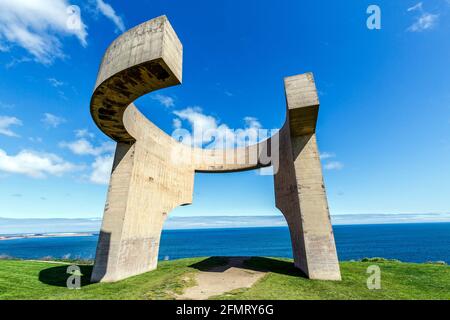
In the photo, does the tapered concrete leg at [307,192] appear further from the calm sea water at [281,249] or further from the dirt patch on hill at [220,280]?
the calm sea water at [281,249]

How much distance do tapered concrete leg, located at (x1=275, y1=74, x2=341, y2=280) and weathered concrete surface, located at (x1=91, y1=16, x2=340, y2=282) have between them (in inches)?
1.7

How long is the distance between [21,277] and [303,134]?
639 inches

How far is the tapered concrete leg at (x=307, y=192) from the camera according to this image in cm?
998

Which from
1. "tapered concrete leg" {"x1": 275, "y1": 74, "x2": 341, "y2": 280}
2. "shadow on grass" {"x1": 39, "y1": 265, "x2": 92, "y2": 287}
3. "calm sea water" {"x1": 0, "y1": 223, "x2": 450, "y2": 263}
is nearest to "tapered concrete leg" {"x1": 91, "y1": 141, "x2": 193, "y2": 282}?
"shadow on grass" {"x1": 39, "y1": 265, "x2": 92, "y2": 287}

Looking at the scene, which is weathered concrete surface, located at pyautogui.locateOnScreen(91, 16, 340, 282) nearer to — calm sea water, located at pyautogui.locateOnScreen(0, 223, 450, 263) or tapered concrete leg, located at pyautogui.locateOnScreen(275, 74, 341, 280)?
tapered concrete leg, located at pyautogui.locateOnScreen(275, 74, 341, 280)

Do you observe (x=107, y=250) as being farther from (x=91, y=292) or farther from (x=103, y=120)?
(x=103, y=120)

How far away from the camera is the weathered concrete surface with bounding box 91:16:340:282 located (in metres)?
7.38

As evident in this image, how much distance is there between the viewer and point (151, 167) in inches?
512

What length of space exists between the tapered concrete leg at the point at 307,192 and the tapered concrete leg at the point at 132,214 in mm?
8106

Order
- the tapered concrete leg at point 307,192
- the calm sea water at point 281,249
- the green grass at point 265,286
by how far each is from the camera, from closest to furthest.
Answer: the green grass at point 265,286, the tapered concrete leg at point 307,192, the calm sea water at point 281,249

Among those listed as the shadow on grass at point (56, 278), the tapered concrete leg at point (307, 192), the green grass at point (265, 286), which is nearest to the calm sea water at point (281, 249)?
the shadow on grass at point (56, 278)
